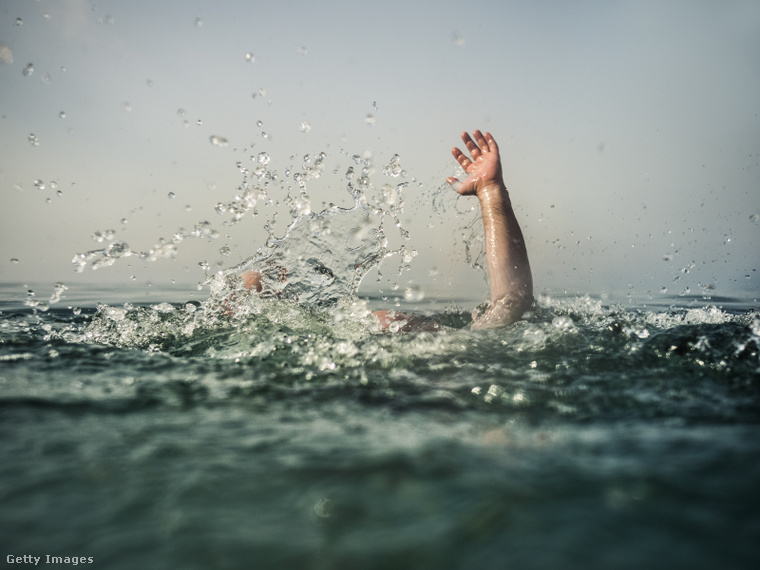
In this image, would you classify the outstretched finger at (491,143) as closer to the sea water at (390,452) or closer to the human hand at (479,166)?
the human hand at (479,166)

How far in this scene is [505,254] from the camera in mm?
4191

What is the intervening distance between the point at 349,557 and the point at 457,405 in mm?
1053

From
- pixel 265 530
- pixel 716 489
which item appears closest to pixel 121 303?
pixel 265 530

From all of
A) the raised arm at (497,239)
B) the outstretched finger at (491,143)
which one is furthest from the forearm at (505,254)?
the outstretched finger at (491,143)

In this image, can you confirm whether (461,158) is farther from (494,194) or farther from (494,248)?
(494,248)

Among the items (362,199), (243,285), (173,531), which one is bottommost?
(173,531)

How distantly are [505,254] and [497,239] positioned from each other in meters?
0.17

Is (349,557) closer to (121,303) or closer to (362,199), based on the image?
(362,199)

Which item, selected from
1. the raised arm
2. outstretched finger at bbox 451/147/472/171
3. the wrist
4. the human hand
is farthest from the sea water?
outstretched finger at bbox 451/147/472/171

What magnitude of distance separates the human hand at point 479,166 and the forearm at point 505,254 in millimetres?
119

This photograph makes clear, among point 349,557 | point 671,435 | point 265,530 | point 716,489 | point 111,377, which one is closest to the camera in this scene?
point 349,557

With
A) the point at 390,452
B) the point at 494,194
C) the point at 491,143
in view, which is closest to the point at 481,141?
the point at 491,143

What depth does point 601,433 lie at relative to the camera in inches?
65.1

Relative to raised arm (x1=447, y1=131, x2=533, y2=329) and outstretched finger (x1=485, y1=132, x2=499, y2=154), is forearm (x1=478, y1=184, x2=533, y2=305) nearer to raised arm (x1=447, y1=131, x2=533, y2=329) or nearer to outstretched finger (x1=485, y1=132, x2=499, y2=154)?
raised arm (x1=447, y1=131, x2=533, y2=329)
